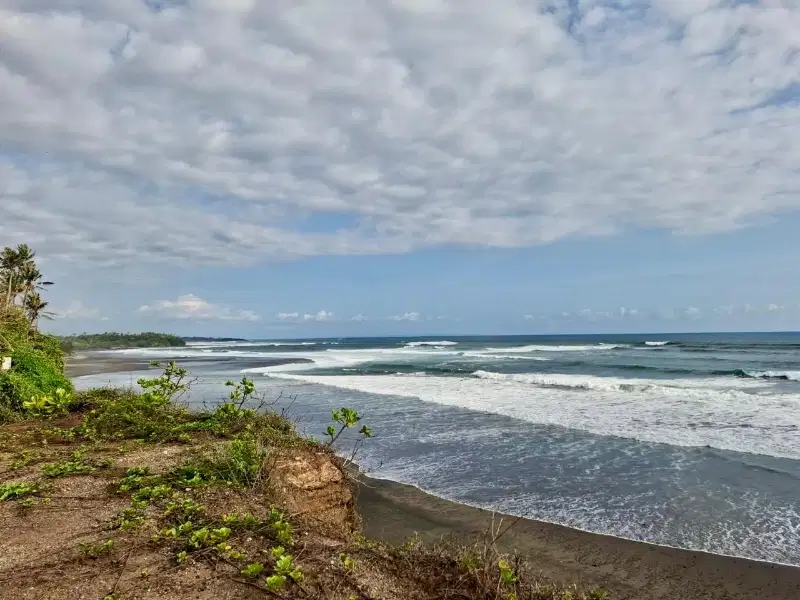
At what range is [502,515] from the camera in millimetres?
7836

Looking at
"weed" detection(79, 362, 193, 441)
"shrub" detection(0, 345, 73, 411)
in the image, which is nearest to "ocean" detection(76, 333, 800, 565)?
"weed" detection(79, 362, 193, 441)

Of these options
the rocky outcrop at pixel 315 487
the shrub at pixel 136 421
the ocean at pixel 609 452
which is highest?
the shrub at pixel 136 421

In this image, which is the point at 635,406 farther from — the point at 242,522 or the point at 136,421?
the point at 242,522

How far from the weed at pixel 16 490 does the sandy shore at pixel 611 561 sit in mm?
4197

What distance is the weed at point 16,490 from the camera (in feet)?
17.2

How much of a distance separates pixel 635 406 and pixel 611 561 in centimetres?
1231

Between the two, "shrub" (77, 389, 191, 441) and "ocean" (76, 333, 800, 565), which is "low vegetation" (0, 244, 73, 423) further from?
"ocean" (76, 333, 800, 565)

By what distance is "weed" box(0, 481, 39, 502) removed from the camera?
5.25 m

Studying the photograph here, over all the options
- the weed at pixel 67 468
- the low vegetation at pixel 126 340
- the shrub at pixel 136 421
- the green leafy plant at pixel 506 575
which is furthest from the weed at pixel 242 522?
the low vegetation at pixel 126 340

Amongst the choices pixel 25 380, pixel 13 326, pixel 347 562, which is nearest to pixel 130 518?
pixel 347 562

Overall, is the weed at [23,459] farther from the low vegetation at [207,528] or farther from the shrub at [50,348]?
the shrub at [50,348]

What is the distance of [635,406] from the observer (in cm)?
1745

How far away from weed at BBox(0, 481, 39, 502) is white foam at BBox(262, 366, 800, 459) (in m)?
12.3

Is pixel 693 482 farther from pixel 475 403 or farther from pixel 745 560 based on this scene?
pixel 475 403
